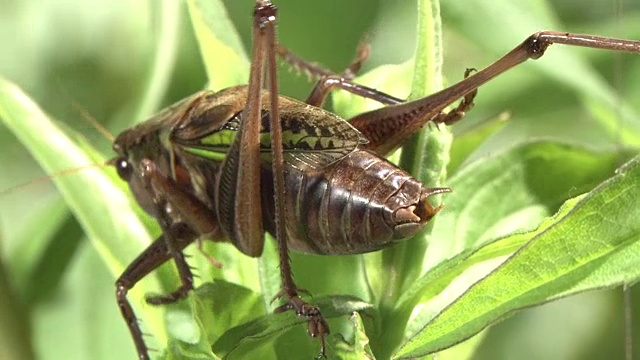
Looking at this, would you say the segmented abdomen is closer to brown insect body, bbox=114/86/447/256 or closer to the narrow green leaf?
brown insect body, bbox=114/86/447/256

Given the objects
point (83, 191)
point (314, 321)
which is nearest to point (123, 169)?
point (83, 191)

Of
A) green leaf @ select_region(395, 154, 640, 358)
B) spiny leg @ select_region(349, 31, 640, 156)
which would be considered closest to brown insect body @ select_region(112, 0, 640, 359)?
spiny leg @ select_region(349, 31, 640, 156)

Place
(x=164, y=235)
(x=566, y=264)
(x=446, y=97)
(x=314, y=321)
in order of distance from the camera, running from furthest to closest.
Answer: (x=164, y=235), (x=446, y=97), (x=314, y=321), (x=566, y=264)

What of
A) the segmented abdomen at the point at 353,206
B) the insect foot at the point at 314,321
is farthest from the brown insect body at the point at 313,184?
the insect foot at the point at 314,321

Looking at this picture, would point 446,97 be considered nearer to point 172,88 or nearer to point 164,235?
point 164,235

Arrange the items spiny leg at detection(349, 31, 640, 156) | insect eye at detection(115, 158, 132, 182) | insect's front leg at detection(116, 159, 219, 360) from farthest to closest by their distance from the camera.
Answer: insect eye at detection(115, 158, 132, 182)
insect's front leg at detection(116, 159, 219, 360)
spiny leg at detection(349, 31, 640, 156)
